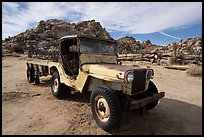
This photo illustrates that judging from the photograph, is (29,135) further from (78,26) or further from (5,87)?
(78,26)

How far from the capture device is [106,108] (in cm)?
426

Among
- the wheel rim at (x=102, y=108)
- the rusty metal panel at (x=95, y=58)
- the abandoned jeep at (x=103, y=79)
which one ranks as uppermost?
the rusty metal panel at (x=95, y=58)

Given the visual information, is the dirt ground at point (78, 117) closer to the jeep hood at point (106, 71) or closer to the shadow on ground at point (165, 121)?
the shadow on ground at point (165, 121)

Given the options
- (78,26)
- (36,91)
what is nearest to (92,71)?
(36,91)

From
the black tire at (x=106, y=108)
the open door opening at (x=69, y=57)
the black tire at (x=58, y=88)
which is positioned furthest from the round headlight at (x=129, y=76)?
the black tire at (x=58, y=88)

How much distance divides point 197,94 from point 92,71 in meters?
4.96

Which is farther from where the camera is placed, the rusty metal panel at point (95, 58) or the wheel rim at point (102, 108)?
the rusty metal panel at point (95, 58)

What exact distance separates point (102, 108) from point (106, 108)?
0.56ft

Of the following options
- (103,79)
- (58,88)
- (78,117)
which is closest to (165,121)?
(103,79)

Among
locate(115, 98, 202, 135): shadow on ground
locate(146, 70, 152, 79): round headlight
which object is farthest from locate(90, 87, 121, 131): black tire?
locate(146, 70, 152, 79): round headlight

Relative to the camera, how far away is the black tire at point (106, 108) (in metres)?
3.96

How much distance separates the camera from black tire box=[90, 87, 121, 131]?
3955 millimetres

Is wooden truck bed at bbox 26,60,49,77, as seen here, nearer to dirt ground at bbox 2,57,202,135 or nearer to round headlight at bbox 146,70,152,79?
dirt ground at bbox 2,57,202,135

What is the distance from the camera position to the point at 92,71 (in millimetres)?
4996
